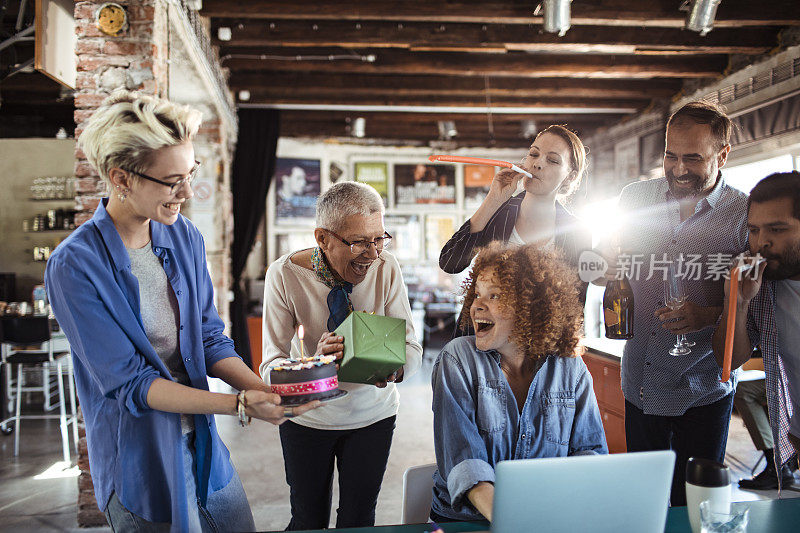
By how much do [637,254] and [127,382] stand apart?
172cm

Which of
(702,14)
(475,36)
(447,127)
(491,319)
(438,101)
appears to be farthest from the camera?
(447,127)

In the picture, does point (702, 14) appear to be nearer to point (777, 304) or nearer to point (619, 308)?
point (619, 308)

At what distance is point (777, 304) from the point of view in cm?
178

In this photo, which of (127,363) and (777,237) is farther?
(777,237)

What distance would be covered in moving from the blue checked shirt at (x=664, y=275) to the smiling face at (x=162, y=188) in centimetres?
152

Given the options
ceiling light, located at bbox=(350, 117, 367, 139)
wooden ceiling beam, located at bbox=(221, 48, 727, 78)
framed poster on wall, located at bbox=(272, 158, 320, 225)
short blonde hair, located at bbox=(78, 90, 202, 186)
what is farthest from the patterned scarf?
framed poster on wall, located at bbox=(272, 158, 320, 225)

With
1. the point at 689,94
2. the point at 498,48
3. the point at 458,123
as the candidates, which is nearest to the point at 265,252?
the point at 458,123

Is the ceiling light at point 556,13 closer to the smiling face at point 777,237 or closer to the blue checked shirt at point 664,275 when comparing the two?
the blue checked shirt at point 664,275

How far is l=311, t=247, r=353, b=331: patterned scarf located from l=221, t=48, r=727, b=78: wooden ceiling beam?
4388 mm

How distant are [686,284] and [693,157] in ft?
1.43

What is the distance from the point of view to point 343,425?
1.98m

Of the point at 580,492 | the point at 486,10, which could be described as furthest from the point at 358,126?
the point at 580,492

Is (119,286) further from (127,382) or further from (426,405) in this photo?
(426,405)

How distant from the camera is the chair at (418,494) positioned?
69.4 inches
